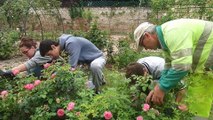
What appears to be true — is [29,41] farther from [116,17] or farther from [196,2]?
[116,17]

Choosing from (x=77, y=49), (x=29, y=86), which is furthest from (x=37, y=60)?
(x=29, y=86)

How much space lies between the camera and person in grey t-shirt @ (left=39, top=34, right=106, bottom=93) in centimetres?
495

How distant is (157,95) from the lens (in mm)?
3287

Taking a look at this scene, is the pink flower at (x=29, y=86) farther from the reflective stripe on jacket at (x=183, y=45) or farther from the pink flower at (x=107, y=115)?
the reflective stripe on jacket at (x=183, y=45)

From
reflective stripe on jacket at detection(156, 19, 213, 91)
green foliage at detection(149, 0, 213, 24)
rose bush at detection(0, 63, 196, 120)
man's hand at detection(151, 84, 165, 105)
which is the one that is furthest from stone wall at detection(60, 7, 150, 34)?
man's hand at detection(151, 84, 165, 105)

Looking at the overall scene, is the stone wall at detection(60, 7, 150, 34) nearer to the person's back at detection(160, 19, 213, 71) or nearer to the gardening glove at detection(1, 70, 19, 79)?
the gardening glove at detection(1, 70, 19, 79)

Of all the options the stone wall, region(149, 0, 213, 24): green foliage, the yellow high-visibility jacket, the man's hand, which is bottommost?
the stone wall

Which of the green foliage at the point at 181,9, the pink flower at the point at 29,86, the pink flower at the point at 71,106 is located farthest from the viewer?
the green foliage at the point at 181,9

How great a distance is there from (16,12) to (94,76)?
16.8ft

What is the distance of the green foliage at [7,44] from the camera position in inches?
374

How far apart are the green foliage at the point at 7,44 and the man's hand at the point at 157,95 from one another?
22.1 ft

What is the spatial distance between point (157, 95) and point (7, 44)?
6839mm

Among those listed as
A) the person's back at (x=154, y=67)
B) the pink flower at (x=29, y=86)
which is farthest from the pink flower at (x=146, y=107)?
the pink flower at (x=29, y=86)

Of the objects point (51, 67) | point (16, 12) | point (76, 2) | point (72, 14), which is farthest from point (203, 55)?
point (76, 2)
